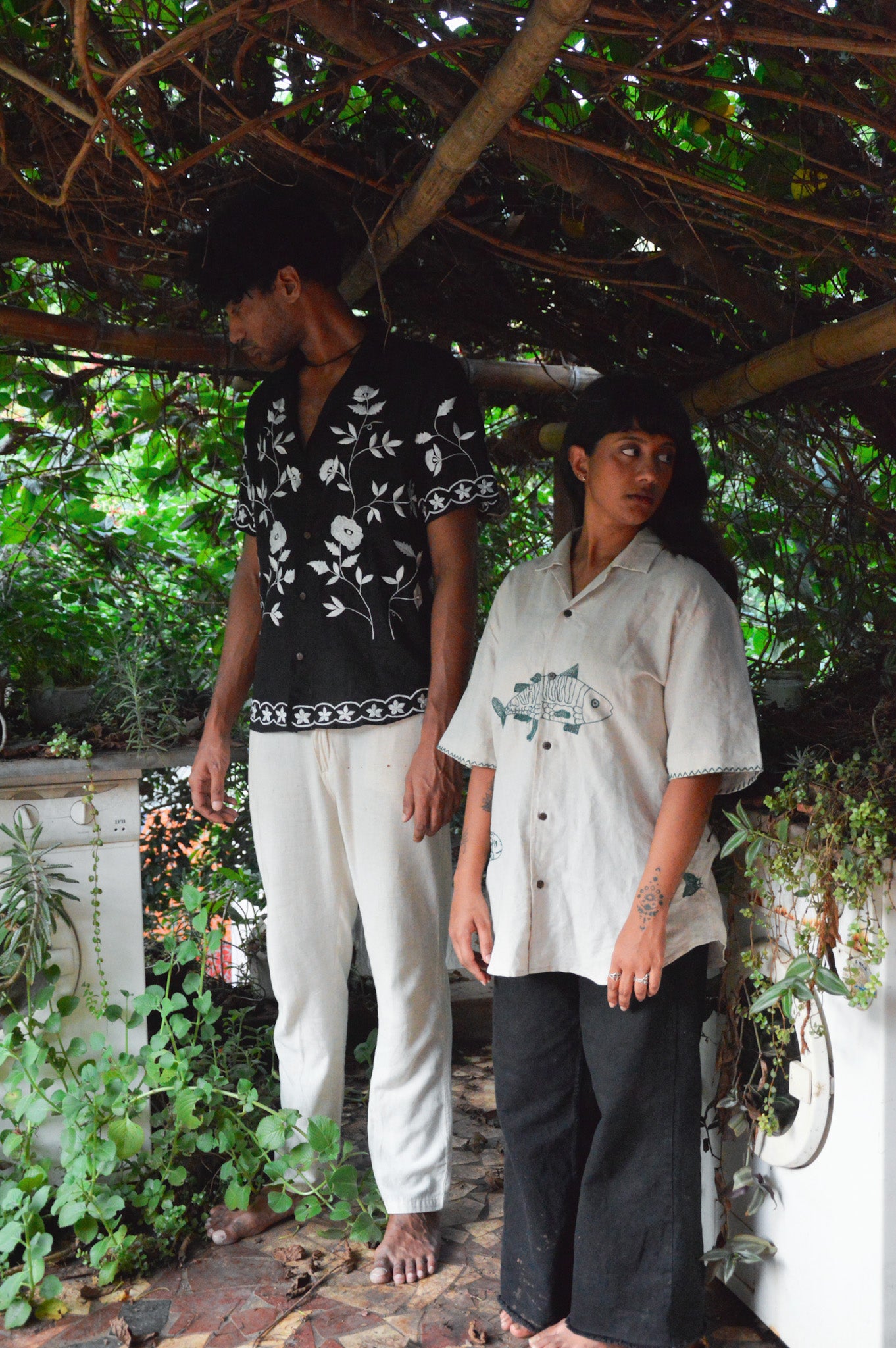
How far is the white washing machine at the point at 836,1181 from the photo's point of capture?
66.3 inches

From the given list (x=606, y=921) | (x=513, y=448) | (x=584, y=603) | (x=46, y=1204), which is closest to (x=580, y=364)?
(x=513, y=448)

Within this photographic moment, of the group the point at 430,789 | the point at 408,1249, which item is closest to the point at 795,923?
the point at 430,789

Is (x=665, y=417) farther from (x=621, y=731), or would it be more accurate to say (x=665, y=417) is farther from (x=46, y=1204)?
(x=46, y=1204)

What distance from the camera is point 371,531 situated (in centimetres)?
218

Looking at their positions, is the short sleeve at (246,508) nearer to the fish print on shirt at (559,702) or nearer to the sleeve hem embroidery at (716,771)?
the fish print on shirt at (559,702)

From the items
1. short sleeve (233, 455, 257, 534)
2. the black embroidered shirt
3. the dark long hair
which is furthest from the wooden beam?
the dark long hair

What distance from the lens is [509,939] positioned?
1.82m

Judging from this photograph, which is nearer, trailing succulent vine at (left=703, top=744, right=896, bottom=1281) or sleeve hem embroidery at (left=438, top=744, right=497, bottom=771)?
trailing succulent vine at (left=703, top=744, right=896, bottom=1281)

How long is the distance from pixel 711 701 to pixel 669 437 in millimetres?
442

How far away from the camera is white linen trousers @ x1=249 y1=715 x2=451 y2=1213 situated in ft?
7.10

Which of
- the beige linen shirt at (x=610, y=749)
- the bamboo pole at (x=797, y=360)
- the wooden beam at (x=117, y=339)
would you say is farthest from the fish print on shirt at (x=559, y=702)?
the wooden beam at (x=117, y=339)

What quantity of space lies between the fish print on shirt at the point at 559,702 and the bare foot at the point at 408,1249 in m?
1.08

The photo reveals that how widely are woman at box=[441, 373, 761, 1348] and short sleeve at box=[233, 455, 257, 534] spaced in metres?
0.75

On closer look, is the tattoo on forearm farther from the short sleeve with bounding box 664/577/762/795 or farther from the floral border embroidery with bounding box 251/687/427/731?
the floral border embroidery with bounding box 251/687/427/731
